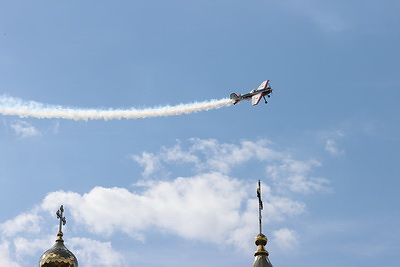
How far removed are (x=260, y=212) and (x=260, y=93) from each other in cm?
4257

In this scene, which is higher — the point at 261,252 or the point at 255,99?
the point at 255,99

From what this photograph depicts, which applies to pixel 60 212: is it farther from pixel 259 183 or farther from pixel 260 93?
pixel 260 93

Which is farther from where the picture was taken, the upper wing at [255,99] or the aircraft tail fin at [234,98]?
the upper wing at [255,99]

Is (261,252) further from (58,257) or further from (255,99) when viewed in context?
(255,99)

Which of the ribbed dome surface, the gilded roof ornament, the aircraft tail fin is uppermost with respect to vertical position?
the aircraft tail fin

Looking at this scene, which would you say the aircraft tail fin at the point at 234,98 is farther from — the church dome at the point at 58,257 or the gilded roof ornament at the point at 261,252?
the gilded roof ornament at the point at 261,252

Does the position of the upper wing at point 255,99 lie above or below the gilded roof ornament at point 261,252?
above

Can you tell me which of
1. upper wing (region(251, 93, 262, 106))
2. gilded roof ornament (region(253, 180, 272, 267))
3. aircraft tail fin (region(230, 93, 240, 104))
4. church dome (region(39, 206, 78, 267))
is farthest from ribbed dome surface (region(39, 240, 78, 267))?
upper wing (region(251, 93, 262, 106))

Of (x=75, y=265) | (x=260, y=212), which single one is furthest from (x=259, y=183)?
(x=75, y=265)

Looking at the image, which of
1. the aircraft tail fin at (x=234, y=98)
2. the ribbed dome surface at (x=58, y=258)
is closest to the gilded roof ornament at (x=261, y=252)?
the ribbed dome surface at (x=58, y=258)

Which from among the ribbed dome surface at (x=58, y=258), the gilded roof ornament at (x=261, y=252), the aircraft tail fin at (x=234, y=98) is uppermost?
the aircraft tail fin at (x=234, y=98)

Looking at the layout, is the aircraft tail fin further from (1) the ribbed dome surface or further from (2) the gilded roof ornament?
(2) the gilded roof ornament

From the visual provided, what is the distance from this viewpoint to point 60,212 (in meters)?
48.2

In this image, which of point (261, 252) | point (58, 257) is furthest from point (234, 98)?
point (261, 252)
